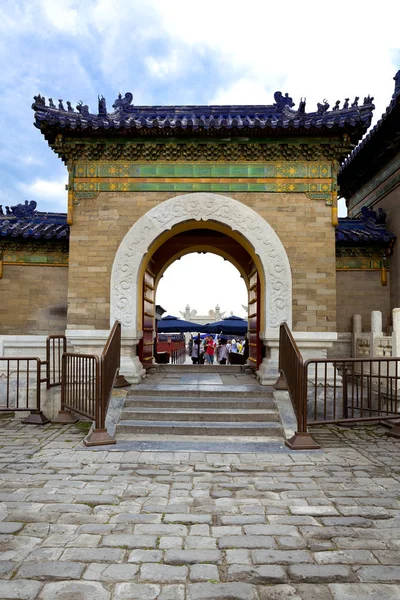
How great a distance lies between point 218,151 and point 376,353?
5.05 m

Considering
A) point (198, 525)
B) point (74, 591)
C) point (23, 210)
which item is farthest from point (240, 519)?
point (23, 210)

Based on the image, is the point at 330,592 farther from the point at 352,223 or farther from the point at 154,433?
the point at 352,223

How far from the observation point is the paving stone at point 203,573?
296cm

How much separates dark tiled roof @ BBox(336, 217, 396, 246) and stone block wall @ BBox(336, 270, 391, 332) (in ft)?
2.46

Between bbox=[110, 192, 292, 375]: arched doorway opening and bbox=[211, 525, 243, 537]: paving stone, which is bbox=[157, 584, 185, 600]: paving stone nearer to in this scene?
bbox=[211, 525, 243, 537]: paving stone

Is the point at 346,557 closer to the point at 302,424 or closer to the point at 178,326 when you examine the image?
the point at 302,424

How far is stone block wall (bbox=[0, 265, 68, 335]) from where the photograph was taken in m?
10.2

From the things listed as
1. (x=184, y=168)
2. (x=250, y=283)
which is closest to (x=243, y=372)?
(x=250, y=283)

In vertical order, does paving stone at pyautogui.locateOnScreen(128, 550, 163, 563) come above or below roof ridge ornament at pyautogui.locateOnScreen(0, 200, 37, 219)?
below

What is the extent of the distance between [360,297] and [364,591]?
338 inches

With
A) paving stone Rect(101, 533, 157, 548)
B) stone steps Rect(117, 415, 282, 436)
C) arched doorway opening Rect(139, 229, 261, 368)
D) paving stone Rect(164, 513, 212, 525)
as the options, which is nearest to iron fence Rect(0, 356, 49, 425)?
stone steps Rect(117, 415, 282, 436)

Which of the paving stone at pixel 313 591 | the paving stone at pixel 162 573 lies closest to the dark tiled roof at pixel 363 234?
the paving stone at pixel 313 591

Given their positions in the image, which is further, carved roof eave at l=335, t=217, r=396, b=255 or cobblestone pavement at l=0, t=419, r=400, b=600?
carved roof eave at l=335, t=217, r=396, b=255

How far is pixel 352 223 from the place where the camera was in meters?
11.1
